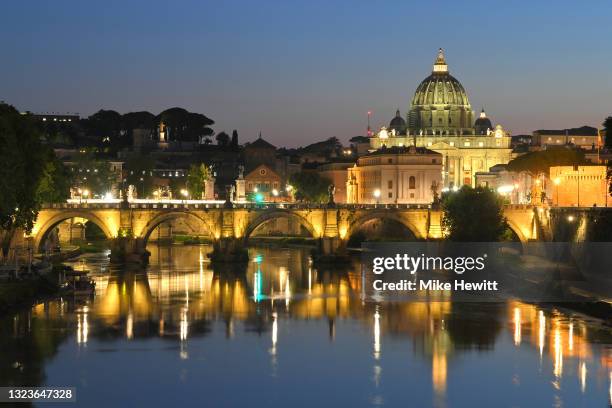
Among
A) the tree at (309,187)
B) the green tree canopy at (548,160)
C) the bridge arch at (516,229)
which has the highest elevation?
the green tree canopy at (548,160)

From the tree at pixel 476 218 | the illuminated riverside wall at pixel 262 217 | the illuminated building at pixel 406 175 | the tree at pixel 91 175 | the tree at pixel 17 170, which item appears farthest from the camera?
the illuminated building at pixel 406 175

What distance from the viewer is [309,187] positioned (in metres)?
145

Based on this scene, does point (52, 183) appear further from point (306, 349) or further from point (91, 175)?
point (306, 349)

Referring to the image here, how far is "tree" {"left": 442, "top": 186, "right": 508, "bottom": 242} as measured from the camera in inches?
3396

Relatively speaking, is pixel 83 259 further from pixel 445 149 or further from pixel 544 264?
pixel 445 149

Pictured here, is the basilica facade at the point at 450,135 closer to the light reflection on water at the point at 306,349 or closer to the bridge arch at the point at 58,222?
the bridge arch at the point at 58,222

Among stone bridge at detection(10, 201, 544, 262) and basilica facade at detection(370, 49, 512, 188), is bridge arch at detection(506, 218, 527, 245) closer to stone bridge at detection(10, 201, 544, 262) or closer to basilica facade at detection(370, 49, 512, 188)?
stone bridge at detection(10, 201, 544, 262)

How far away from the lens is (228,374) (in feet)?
152

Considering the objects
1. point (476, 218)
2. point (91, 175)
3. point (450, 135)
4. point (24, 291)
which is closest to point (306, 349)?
point (24, 291)

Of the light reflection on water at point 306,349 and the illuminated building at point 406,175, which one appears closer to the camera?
the light reflection on water at point 306,349

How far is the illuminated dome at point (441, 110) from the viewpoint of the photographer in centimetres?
19625

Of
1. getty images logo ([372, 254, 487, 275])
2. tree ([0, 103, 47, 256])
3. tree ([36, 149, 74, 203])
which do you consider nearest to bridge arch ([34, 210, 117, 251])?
tree ([36, 149, 74, 203])

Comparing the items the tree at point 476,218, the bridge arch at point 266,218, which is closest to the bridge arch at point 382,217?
the bridge arch at point 266,218

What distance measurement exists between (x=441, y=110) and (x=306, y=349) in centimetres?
14708
